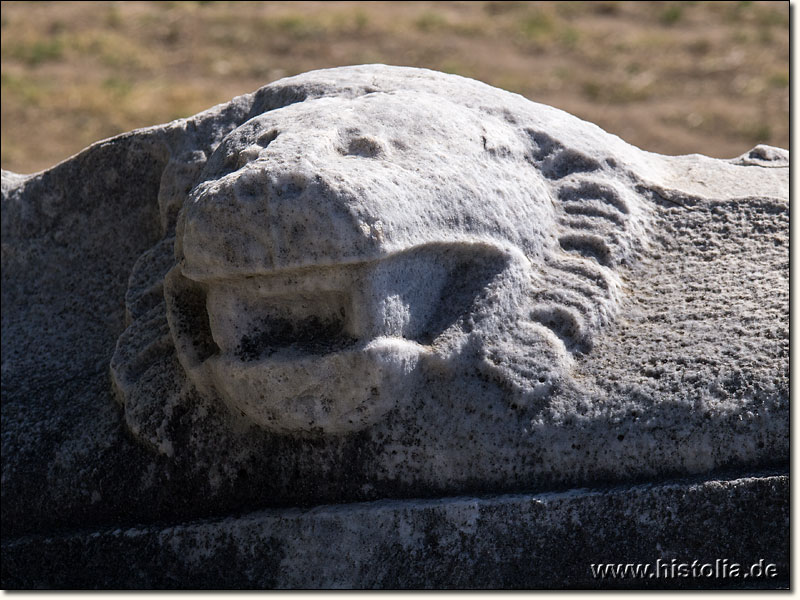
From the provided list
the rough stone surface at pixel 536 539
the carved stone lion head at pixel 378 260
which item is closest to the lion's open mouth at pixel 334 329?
the carved stone lion head at pixel 378 260

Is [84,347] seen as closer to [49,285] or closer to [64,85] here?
[49,285]

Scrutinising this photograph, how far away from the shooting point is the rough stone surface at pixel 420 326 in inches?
67.2

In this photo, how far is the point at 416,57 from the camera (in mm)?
6172

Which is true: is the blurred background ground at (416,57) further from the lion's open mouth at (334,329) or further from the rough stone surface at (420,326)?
the lion's open mouth at (334,329)

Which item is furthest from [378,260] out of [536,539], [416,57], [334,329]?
[416,57]

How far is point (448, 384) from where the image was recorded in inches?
70.2

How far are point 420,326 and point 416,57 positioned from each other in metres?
4.62

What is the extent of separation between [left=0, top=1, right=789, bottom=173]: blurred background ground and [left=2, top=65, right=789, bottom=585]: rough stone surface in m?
3.54

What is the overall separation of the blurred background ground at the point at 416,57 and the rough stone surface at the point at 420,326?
3.54 meters

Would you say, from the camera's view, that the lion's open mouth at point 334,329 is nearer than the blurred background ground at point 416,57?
Yes

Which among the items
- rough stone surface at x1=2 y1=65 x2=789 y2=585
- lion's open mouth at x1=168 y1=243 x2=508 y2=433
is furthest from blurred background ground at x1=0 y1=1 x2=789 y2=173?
lion's open mouth at x1=168 y1=243 x2=508 y2=433

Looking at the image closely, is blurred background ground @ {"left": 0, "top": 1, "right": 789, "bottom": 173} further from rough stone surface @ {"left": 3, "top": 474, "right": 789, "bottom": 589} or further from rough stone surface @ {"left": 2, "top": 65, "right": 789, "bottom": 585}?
rough stone surface @ {"left": 3, "top": 474, "right": 789, "bottom": 589}

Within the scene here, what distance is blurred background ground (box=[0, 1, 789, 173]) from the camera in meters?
5.56

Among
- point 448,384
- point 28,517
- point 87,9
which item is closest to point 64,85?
Result: point 87,9
